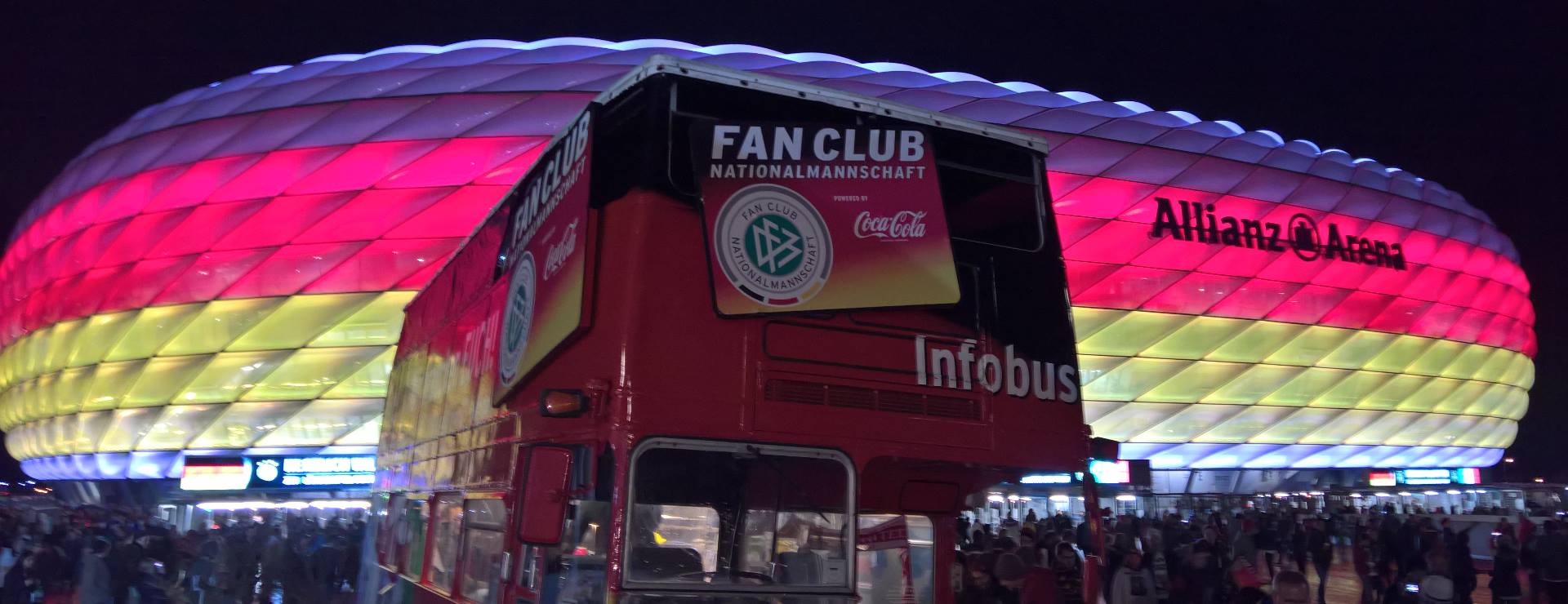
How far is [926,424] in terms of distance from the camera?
446 centimetres

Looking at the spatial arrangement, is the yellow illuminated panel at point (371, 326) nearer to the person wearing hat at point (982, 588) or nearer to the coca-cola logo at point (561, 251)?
the person wearing hat at point (982, 588)

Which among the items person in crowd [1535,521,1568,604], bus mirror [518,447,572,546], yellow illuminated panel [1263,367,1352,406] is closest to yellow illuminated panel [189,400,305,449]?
bus mirror [518,447,572,546]

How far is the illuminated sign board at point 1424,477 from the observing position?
37.8 metres

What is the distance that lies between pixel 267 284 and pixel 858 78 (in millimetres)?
16798

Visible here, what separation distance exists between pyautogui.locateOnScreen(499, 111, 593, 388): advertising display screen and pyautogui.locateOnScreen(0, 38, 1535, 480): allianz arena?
790 inches

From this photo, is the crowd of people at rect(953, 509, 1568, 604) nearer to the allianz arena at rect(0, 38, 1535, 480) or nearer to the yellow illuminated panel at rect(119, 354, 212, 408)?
the allianz arena at rect(0, 38, 1535, 480)

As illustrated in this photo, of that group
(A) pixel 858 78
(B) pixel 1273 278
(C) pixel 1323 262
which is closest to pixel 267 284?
(A) pixel 858 78

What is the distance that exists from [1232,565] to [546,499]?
872 cm

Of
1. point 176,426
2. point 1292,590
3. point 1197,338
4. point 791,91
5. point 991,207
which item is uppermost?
point 1197,338

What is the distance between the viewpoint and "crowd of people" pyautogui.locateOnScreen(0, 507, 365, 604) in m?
12.8

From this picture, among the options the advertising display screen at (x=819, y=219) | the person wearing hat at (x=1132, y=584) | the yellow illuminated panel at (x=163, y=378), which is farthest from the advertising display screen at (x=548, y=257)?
the yellow illuminated panel at (x=163, y=378)

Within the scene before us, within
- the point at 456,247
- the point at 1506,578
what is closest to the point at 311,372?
the point at 456,247

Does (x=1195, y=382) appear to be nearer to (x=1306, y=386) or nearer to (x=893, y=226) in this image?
(x=1306, y=386)

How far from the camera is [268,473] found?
22.1 m
